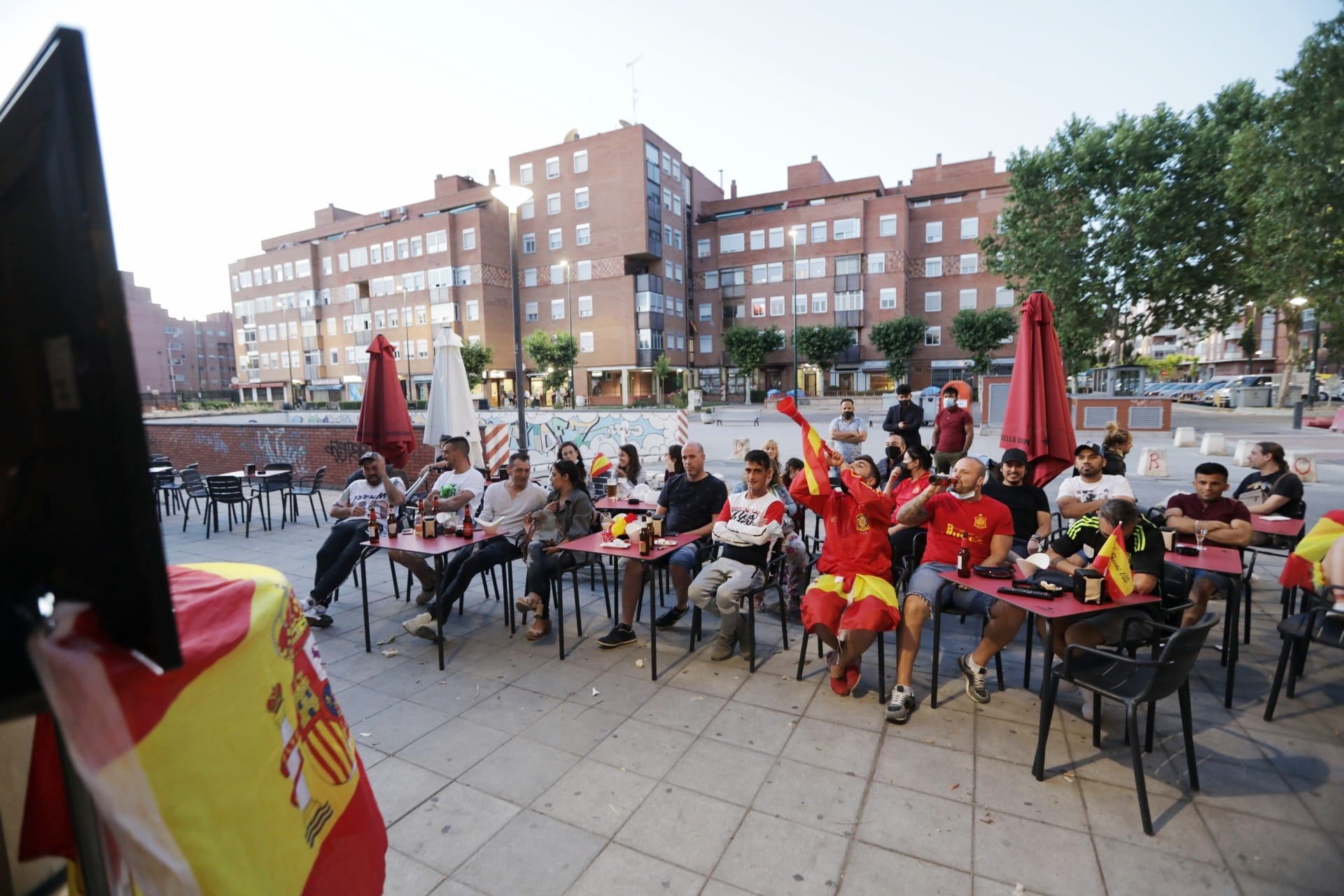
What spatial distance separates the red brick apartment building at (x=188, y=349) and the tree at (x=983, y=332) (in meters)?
85.3

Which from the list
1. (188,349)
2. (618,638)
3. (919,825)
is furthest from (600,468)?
(188,349)

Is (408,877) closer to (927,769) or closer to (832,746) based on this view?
(832,746)

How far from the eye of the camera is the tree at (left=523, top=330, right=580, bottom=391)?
147 feet

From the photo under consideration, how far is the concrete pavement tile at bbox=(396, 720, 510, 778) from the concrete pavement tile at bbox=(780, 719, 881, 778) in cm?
178

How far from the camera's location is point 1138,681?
3385 mm

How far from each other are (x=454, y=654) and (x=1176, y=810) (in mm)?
4756

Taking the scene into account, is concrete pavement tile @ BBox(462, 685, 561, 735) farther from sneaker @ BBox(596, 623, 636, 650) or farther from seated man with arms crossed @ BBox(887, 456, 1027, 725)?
seated man with arms crossed @ BBox(887, 456, 1027, 725)

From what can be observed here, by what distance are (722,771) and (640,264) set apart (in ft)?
159

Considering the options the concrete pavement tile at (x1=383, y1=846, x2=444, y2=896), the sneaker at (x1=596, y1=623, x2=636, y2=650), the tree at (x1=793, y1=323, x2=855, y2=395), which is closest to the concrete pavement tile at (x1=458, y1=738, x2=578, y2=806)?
the concrete pavement tile at (x1=383, y1=846, x2=444, y2=896)

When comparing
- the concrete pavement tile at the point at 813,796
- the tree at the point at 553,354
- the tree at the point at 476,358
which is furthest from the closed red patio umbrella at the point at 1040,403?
the tree at the point at 476,358

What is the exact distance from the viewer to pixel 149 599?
844 mm

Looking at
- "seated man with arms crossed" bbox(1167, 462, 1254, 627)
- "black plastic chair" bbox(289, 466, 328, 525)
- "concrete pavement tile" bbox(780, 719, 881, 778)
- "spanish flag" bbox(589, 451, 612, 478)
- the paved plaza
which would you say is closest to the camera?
the paved plaza

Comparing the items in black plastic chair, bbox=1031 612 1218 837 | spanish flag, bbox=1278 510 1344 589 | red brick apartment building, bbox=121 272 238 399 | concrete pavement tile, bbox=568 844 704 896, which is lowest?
concrete pavement tile, bbox=568 844 704 896

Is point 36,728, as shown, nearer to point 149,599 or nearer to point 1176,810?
point 149,599
